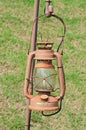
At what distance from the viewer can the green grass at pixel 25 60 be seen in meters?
6.86

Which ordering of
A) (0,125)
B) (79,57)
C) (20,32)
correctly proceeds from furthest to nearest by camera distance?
1. (20,32)
2. (79,57)
3. (0,125)

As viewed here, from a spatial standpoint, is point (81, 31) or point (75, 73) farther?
point (81, 31)

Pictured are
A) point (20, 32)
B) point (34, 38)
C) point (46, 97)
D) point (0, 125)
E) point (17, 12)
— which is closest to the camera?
point (46, 97)

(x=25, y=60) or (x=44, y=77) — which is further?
(x=25, y=60)

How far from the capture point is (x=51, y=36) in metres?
9.46

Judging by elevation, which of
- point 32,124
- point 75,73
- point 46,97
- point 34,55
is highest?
point 34,55

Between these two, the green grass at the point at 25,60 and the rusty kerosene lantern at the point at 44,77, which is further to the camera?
the green grass at the point at 25,60

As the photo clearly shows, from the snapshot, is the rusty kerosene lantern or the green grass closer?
the rusty kerosene lantern

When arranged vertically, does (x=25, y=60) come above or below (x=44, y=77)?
below

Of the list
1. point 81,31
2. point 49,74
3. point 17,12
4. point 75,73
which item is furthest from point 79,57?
point 49,74

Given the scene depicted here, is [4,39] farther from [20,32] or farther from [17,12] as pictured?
[17,12]

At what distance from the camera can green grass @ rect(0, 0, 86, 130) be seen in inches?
270

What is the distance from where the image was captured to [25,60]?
27.1 ft

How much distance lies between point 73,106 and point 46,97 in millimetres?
4077
